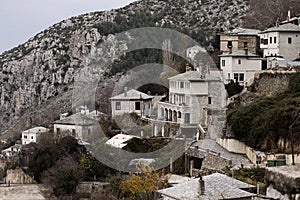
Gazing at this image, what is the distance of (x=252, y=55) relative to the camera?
38344mm

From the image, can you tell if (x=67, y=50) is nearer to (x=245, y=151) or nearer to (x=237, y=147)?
(x=237, y=147)

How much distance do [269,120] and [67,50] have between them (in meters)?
66.6

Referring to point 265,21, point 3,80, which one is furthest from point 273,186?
point 3,80

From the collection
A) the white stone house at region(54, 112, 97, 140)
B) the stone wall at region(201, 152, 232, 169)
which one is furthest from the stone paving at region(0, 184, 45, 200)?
the stone wall at region(201, 152, 232, 169)

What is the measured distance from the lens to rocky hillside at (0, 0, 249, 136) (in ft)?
260

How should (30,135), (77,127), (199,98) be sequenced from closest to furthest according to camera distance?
(199,98)
(77,127)
(30,135)

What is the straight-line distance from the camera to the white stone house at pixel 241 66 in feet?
123

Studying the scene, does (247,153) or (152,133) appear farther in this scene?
(152,133)

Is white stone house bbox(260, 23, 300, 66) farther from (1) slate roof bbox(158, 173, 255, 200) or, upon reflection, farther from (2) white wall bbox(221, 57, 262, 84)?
(1) slate roof bbox(158, 173, 255, 200)

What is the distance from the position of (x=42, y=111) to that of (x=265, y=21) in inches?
1383

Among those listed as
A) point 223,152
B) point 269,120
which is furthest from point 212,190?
point 223,152

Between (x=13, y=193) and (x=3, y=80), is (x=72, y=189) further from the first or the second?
(x=3, y=80)

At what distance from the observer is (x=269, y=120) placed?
1051 inches

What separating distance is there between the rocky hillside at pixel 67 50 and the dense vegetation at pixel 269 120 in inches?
1608
